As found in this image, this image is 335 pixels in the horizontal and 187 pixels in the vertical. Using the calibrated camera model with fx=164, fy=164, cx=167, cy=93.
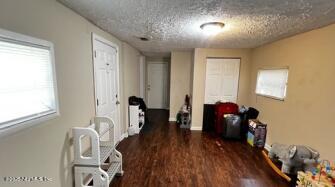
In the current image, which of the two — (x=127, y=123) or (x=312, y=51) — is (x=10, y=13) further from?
(x=312, y=51)

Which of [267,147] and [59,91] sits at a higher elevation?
[59,91]

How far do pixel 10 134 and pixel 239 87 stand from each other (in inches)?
173

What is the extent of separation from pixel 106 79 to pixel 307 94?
317cm

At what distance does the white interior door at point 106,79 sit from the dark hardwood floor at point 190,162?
718 millimetres

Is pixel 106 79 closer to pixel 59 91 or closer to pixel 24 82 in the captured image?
pixel 59 91

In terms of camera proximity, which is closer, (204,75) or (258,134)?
(258,134)

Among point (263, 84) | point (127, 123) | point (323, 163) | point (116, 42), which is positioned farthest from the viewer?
point (127, 123)

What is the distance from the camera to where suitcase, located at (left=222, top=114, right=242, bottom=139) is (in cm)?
379

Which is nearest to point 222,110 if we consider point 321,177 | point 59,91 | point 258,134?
point 258,134

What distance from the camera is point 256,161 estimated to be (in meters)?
2.90

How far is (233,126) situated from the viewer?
379 cm

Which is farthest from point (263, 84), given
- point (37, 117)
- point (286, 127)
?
point (37, 117)

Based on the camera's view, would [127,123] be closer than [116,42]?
No

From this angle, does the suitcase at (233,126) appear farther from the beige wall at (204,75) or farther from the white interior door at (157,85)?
the white interior door at (157,85)
